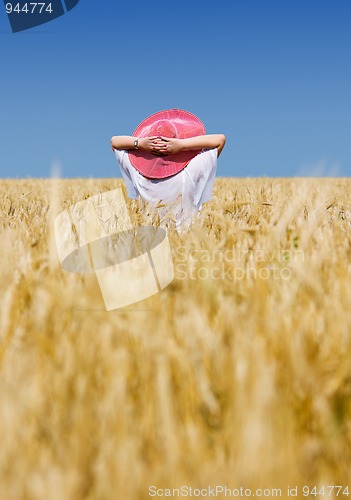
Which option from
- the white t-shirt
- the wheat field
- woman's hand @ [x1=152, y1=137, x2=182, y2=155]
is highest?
woman's hand @ [x1=152, y1=137, x2=182, y2=155]

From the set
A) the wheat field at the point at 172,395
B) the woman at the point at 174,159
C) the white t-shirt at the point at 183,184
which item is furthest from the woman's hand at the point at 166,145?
the wheat field at the point at 172,395

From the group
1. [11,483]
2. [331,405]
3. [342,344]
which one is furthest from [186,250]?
[11,483]

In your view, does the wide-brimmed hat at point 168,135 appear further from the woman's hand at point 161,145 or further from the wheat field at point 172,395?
the wheat field at point 172,395

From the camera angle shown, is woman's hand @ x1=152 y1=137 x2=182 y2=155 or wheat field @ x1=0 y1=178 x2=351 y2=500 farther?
woman's hand @ x1=152 y1=137 x2=182 y2=155

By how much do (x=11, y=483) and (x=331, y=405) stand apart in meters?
0.40

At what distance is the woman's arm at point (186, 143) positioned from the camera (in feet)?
9.07

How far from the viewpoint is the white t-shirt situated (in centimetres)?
284

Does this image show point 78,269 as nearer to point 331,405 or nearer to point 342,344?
point 342,344

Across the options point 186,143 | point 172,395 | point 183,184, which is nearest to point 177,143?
point 186,143

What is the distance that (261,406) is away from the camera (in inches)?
25.4

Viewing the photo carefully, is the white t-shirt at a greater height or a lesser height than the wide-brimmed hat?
lesser

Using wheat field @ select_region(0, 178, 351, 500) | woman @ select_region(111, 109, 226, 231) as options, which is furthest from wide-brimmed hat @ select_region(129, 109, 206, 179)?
wheat field @ select_region(0, 178, 351, 500)

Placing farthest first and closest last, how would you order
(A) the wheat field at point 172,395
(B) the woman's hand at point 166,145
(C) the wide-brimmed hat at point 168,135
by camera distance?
(C) the wide-brimmed hat at point 168,135 < (B) the woman's hand at point 166,145 < (A) the wheat field at point 172,395

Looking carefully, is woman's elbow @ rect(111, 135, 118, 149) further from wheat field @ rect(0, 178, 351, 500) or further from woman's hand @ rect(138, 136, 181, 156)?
wheat field @ rect(0, 178, 351, 500)
